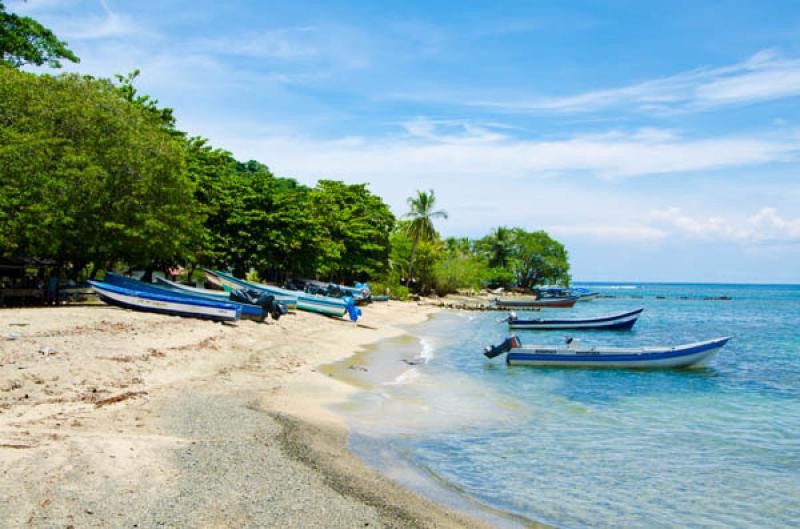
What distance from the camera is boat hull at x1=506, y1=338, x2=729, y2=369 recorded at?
22703mm

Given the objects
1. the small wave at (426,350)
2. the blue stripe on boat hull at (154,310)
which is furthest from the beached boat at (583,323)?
the blue stripe on boat hull at (154,310)

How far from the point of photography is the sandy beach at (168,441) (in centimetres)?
622

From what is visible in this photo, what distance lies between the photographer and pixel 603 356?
22.8 m

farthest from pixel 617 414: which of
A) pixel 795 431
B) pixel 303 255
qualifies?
pixel 303 255

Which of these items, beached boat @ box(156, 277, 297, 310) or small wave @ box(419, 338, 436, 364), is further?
beached boat @ box(156, 277, 297, 310)

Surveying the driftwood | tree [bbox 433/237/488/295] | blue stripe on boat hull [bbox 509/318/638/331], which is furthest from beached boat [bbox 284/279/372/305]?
the driftwood

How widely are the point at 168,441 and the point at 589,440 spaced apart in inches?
327

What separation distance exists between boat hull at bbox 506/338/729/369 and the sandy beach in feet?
31.4

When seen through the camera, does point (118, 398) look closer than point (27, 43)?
Yes

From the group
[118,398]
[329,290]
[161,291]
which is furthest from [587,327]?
[118,398]

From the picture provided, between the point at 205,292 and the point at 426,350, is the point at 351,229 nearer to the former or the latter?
the point at 205,292

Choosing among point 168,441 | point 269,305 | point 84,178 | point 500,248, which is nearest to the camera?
point 168,441

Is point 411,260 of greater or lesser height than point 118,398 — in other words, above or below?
above

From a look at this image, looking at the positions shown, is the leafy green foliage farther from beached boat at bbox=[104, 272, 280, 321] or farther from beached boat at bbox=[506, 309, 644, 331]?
beached boat at bbox=[506, 309, 644, 331]
